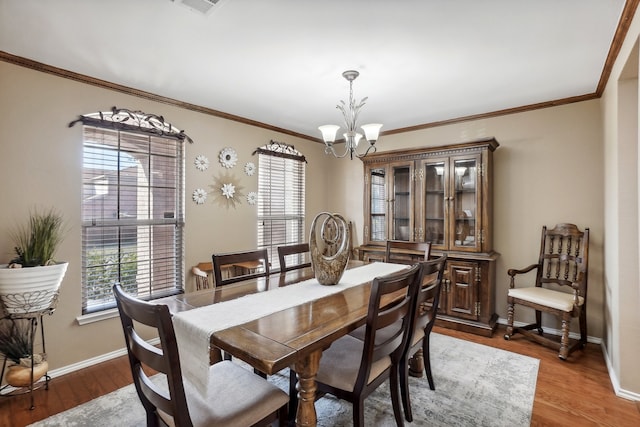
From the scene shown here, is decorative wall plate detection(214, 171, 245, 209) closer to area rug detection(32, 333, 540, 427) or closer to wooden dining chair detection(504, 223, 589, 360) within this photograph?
area rug detection(32, 333, 540, 427)

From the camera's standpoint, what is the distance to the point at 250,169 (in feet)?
12.8

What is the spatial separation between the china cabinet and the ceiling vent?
8.85 feet

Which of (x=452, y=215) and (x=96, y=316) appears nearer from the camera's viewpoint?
(x=96, y=316)

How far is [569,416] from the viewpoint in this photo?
2053mm

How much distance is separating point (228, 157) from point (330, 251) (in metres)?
2.05

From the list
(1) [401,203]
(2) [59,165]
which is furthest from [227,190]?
(1) [401,203]

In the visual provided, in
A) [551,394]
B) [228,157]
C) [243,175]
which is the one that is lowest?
[551,394]

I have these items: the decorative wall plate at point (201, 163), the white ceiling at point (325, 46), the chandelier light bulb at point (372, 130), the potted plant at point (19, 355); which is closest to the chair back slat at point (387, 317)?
the chandelier light bulb at point (372, 130)

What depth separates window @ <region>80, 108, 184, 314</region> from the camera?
9.07 feet

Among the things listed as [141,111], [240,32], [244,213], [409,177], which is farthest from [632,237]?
[141,111]

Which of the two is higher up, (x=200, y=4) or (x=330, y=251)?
(x=200, y=4)

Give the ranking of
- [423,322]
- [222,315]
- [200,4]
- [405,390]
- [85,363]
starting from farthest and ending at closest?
[85,363]
[423,322]
[405,390]
[200,4]
[222,315]

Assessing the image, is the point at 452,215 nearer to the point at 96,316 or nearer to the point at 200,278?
the point at 200,278

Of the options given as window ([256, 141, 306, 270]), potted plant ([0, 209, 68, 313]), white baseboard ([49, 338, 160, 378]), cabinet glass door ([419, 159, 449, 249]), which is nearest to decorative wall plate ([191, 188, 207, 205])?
window ([256, 141, 306, 270])
